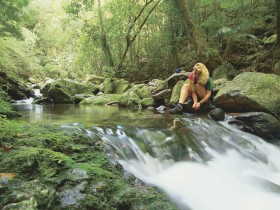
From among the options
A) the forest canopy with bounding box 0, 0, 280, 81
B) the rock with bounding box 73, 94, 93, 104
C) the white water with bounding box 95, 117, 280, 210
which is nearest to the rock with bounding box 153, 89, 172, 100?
the forest canopy with bounding box 0, 0, 280, 81

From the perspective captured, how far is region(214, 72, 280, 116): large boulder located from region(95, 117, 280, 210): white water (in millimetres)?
1077

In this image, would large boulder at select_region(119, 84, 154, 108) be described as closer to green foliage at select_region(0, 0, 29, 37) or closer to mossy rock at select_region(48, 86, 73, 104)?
mossy rock at select_region(48, 86, 73, 104)

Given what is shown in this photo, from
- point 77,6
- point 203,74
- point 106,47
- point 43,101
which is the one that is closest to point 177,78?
point 203,74

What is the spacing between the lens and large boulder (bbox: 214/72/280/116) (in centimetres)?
626

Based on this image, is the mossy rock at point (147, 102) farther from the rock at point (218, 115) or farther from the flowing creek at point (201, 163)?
the flowing creek at point (201, 163)

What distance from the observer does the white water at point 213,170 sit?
3385 mm

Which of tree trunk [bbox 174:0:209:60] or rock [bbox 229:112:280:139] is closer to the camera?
rock [bbox 229:112:280:139]

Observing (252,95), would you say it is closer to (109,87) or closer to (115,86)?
(115,86)

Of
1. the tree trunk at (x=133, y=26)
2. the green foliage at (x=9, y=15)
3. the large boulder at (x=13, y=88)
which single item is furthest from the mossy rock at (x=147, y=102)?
the large boulder at (x=13, y=88)

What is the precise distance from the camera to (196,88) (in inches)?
259

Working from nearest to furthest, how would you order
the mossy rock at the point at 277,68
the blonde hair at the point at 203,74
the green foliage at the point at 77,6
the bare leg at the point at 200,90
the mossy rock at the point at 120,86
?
1. the blonde hair at the point at 203,74
2. the bare leg at the point at 200,90
3. the mossy rock at the point at 277,68
4. the green foliage at the point at 77,6
5. the mossy rock at the point at 120,86

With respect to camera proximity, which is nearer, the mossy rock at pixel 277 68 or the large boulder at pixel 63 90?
the mossy rock at pixel 277 68

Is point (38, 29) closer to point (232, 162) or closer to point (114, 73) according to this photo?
point (114, 73)

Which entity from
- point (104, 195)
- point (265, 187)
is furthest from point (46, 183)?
point (265, 187)
